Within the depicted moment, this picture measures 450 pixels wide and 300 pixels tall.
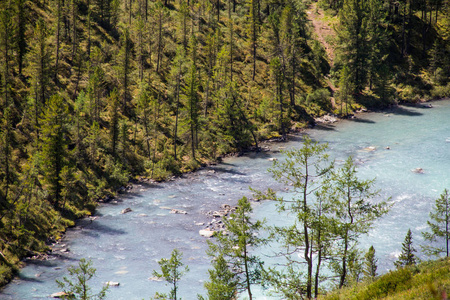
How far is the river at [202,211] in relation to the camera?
3294 cm

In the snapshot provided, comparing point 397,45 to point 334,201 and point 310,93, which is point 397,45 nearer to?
point 310,93

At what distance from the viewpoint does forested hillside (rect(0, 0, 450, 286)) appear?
44.5 m

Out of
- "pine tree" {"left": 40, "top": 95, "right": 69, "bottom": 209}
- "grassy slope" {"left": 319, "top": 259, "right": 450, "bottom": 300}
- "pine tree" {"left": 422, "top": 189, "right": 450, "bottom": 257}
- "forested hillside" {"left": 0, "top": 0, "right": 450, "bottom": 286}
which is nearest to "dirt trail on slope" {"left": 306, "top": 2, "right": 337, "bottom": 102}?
"forested hillside" {"left": 0, "top": 0, "right": 450, "bottom": 286}

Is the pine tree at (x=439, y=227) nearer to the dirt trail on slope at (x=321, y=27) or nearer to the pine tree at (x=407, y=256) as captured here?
the pine tree at (x=407, y=256)

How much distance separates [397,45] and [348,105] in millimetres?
31103

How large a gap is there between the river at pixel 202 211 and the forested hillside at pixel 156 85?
317cm

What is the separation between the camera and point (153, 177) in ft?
183

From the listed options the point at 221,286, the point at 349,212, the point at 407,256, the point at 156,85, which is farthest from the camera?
the point at 156,85

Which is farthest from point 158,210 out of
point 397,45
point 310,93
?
point 397,45

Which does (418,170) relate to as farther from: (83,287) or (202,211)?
(83,287)

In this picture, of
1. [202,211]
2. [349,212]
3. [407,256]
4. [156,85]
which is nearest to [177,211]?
[202,211]

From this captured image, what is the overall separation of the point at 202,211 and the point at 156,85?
3600 centimetres

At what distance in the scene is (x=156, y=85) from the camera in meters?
73.9

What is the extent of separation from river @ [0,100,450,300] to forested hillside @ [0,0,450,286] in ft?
10.4
